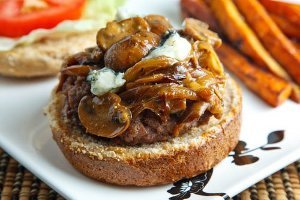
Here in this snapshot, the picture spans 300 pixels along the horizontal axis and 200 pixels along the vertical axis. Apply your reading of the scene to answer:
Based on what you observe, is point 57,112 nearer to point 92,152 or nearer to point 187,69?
point 92,152

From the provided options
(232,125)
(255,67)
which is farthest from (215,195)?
(255,67)

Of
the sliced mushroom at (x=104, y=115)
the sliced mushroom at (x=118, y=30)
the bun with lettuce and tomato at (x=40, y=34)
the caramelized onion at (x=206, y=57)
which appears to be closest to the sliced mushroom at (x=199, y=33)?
the caramelized onion at (x=206, y=57)

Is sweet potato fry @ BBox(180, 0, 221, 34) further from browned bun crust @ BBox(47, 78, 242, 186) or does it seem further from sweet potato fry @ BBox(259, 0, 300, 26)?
browned bun crust @ BBox(47, 78, 242, 186)

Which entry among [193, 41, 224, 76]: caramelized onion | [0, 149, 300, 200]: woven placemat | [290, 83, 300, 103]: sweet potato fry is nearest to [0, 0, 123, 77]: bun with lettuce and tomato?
[0, 149, 300, 200]: woven placemat

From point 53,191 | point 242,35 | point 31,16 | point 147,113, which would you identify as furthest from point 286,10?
point 53,191

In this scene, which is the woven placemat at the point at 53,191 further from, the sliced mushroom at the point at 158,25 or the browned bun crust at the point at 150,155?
the sliced mushroom at the point at 158,25

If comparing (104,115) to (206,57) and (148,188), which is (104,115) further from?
(206,57)
